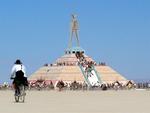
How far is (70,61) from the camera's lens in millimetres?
90625

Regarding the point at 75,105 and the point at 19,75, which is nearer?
the point at 75,105

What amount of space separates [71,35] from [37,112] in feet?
290

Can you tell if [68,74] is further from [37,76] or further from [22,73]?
[22,73]

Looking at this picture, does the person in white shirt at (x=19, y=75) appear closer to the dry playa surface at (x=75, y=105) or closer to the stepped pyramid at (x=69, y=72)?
the dry playa surface at (x=75, y=105)

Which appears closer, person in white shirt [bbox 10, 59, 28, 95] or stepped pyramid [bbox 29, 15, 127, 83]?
person in white shirt [bbox 10, 59, 28, 95]

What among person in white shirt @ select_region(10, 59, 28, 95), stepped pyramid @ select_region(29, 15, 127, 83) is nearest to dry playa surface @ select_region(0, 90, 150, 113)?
person in white shirt @ select_region(10, 59, 28, 95)

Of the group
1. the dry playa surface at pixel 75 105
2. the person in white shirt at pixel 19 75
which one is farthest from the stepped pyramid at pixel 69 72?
the person in white shirt at pixel 19 75

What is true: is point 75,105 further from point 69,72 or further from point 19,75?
point 69,72

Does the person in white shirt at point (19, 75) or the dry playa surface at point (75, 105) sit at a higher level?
the person in white shirt at point (19, 75)

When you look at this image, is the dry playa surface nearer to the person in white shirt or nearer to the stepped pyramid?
the person in white shirt

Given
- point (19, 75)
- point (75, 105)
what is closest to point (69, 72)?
point (19, 75)

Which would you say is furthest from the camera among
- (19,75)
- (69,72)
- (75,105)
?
(69,72)

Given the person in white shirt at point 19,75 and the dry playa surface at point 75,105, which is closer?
the dry playa surface at point 75,105

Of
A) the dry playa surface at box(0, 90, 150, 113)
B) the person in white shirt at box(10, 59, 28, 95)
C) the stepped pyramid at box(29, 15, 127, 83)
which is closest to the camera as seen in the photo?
the dry playa surface at box(0, 90, 150, 113)
